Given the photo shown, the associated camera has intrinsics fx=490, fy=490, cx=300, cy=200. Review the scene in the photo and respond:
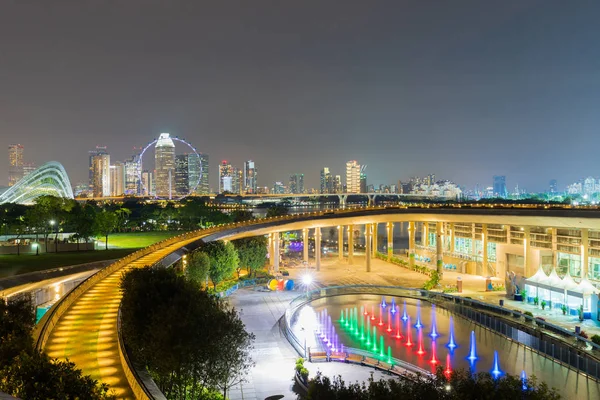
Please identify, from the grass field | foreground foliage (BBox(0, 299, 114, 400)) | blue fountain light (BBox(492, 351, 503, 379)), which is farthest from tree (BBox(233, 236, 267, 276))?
foreground foliage (BBox(0, 299, 114, 400))

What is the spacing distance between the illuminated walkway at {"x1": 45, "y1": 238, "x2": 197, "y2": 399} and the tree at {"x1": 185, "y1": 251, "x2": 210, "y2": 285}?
10563mm

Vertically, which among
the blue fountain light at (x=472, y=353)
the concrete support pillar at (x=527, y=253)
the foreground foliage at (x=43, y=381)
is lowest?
the blue fountain light at (x=472, y=353)

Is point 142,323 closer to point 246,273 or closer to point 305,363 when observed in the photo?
point 305,363

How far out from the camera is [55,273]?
36844 millimetres

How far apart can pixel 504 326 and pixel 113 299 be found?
23.9m

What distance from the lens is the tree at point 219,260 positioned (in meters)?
41.5

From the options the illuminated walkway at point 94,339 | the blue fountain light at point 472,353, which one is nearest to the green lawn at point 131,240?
the illuminated walkway at point 94,339

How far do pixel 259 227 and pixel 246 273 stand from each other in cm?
735

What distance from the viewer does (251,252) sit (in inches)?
1988

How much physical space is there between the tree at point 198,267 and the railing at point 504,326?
297 inches

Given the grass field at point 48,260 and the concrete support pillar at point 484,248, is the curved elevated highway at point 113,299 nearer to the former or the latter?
the concrete support pillar at point 484,248

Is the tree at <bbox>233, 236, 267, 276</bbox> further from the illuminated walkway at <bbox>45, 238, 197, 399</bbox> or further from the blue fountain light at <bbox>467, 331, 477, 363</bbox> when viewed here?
the blue fountain light at <bbox>467, 331, 477, 363</bbox>

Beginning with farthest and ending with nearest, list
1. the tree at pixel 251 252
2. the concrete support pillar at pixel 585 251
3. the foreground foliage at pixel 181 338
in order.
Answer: the tree at pixel 251 252, the concrete support pillar at pixel 585 251, the foreground foliage at pixel 181 338

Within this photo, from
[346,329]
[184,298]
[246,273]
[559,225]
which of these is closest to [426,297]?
[346,329]
